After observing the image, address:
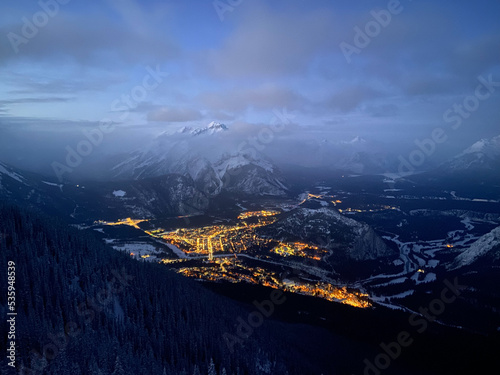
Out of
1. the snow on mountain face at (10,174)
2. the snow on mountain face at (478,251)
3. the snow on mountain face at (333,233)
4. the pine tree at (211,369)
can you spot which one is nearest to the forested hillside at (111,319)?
the pine tree at (211,369)

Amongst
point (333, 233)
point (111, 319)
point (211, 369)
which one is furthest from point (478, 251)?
point (111, 319)

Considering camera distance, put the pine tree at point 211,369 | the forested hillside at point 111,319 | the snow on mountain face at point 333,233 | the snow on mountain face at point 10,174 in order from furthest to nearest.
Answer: the snow on mountain face at point 10,174 < the snow on mountain face at point 333,233 < the pine tree at point 211,369 < the forested hillside at point 111,319

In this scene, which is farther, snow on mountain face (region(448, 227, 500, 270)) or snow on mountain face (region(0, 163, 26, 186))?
snow on mountain face (region(0, 163, 26, 186))

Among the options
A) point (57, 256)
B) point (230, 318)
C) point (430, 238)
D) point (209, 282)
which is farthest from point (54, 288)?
point (430, 238)

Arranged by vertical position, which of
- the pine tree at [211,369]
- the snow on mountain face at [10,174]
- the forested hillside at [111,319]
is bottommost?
the pine tree at [211,369]

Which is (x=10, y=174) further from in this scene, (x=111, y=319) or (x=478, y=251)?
(x=478, y=251)

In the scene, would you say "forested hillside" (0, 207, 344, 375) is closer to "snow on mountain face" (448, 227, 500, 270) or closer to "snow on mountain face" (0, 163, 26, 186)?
"snow on mountain face" (448, 227, 500, 270)

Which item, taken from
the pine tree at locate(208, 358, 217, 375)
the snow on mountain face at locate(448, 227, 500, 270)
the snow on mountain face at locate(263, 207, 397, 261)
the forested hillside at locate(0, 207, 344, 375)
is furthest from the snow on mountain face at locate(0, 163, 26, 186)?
the snow on mountain face at locate(448, 227, 500, 270)

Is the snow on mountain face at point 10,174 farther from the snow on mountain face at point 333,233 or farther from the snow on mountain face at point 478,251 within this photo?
the snow on mountain face at point 478,251
